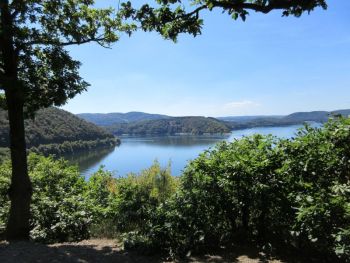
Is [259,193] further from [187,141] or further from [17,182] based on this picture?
[187,141]

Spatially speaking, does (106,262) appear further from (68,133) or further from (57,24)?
(68,133)

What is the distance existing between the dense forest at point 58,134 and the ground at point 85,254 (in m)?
52.3

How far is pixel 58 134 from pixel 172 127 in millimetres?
98804

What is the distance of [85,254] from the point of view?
531cm

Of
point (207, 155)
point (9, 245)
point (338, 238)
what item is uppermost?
point (207, 155)

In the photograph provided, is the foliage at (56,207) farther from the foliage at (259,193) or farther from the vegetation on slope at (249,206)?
the foliage at (259,193)

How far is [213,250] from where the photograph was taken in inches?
201

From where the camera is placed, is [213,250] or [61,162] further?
[61,162]

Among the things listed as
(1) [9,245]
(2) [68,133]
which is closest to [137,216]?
(1) [9,245]

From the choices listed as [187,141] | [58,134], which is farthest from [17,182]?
[187,141]

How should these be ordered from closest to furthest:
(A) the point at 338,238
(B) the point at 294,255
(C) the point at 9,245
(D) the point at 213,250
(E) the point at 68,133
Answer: (A) the point at 338,238, (B) the point at 294,255, (D) the point at 213,250, (C) the point at 9,245, (E) the point at 68,133

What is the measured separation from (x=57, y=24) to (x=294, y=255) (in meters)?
5.54

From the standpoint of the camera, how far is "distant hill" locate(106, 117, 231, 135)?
155 meters

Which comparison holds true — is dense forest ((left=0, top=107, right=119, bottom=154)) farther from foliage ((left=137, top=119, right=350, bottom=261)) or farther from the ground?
foliage ((left=137, top=119, right=350, bottom=261))
